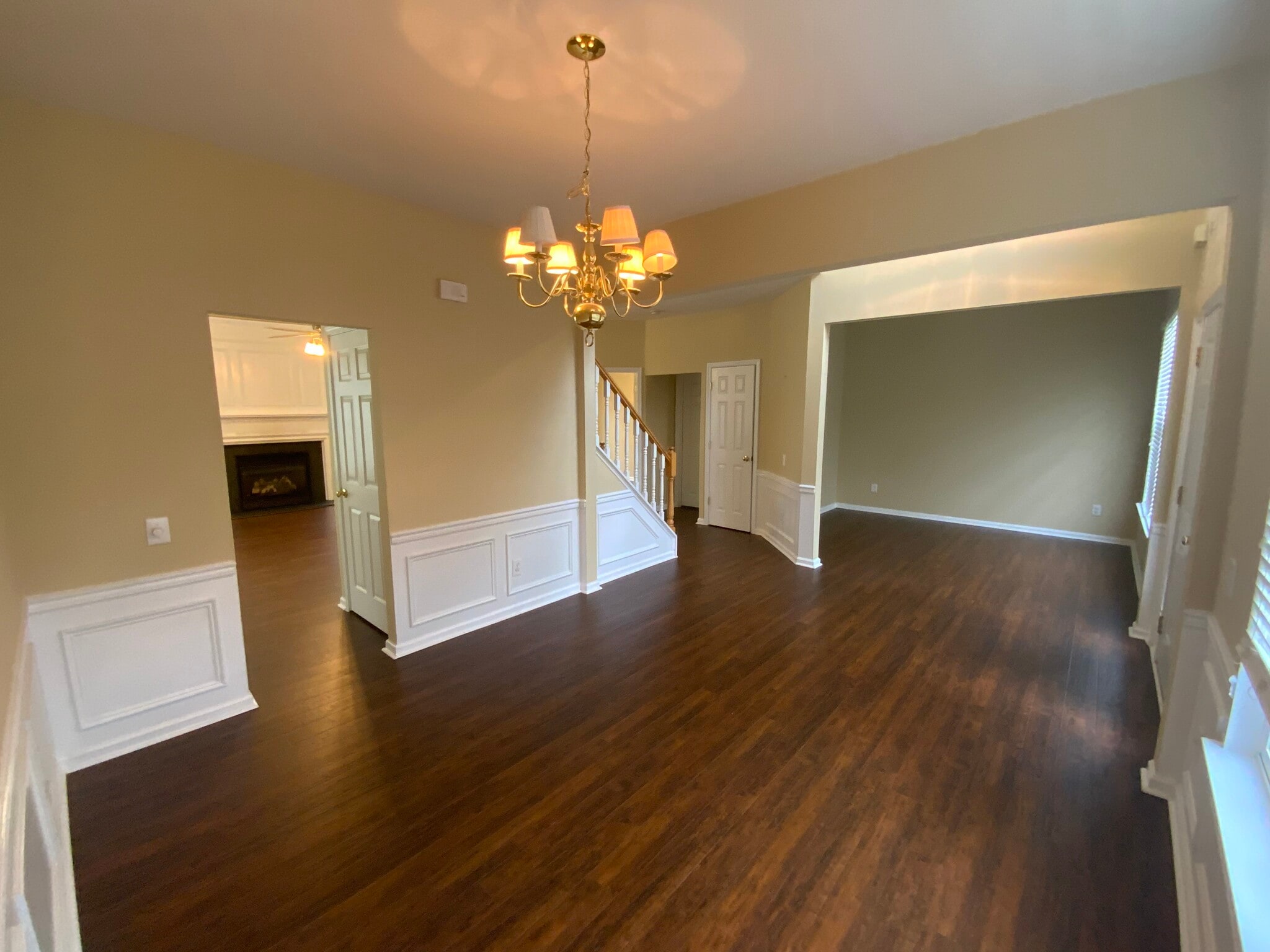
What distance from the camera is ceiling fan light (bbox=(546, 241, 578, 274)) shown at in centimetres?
199

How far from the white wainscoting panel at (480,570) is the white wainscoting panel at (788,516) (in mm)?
2261

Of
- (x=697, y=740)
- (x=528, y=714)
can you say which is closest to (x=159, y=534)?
(x=528, y=714)

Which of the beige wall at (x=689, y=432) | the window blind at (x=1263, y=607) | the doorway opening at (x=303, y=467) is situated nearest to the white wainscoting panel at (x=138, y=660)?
the doorway opening at (x=303, y=467)

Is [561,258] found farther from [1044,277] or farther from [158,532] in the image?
[1044,277]

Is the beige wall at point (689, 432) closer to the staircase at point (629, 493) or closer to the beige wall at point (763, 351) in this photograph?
the beige wall at point (763, 351)

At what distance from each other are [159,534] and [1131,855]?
438 cm

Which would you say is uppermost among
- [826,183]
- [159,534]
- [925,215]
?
[826,183]

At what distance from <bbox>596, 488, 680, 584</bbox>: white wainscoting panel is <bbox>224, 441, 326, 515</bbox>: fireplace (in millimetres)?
5841

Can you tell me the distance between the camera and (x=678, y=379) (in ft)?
26.4

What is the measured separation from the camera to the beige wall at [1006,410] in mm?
5855

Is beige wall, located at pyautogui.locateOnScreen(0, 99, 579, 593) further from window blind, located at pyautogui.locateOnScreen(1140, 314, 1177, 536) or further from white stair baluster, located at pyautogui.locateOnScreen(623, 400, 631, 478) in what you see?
window blind, located at pyautogui.locateOnScreen(1140, 314, 1177, 536)

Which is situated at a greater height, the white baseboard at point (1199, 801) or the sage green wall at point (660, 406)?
the sage green wall at point (660, 406)

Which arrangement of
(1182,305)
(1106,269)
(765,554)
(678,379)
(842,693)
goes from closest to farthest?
(842,693) → (1182,305) → (1106,269) → (765,554) → (678,379)

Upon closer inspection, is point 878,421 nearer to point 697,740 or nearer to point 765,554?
point 765,554
